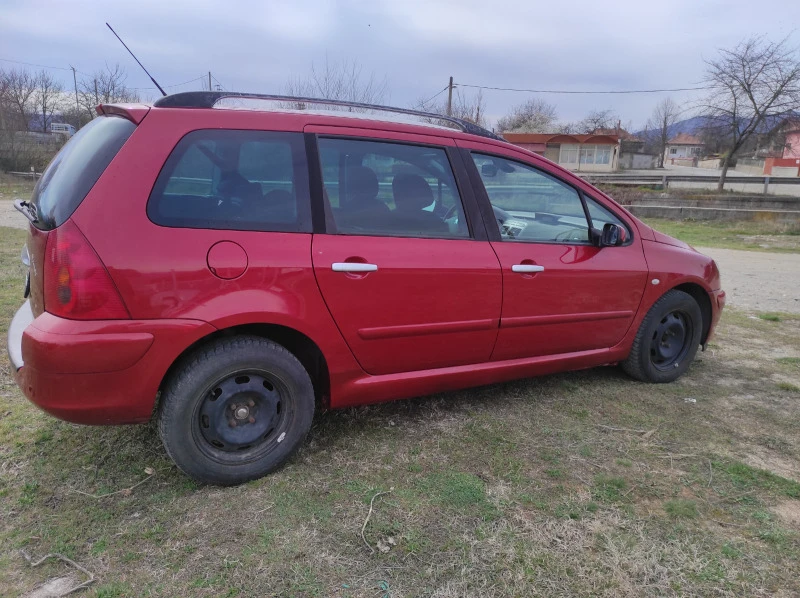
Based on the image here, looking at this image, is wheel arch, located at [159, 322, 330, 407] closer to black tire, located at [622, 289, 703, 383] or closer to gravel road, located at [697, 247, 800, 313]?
black tire, located at [622, 289, 703, 383]

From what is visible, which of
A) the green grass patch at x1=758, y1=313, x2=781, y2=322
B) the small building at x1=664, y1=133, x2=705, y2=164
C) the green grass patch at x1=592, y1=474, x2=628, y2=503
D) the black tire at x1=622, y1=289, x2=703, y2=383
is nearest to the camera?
the green grass patch at x1=592, y1=474, x2=628, y2=503

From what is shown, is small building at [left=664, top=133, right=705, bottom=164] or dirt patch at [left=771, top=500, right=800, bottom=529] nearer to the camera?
dirt patch at [left=771, top=500, right=800, bottom=529]

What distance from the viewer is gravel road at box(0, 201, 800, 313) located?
296 inches

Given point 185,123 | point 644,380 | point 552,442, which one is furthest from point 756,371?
point 185,123

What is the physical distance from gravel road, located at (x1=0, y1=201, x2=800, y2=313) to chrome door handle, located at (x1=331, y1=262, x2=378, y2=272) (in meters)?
6.19

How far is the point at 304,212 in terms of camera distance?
2.67 meters

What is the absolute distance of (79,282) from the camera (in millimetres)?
2215

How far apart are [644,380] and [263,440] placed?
9.13 feet

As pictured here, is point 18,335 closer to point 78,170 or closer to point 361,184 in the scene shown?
point 78,170

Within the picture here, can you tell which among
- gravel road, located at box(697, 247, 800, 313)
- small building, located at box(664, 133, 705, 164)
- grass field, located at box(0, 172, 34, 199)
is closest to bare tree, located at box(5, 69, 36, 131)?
grass field, located at box(0, 172, 34, 199)

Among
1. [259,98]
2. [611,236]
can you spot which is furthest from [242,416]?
[611,236]

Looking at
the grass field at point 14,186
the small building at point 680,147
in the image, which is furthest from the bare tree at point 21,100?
the small building at point 680,147

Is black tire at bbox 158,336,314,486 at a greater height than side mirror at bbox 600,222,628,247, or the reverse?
side mirror at bbox 600,222,628,247

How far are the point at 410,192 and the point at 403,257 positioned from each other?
41cm
